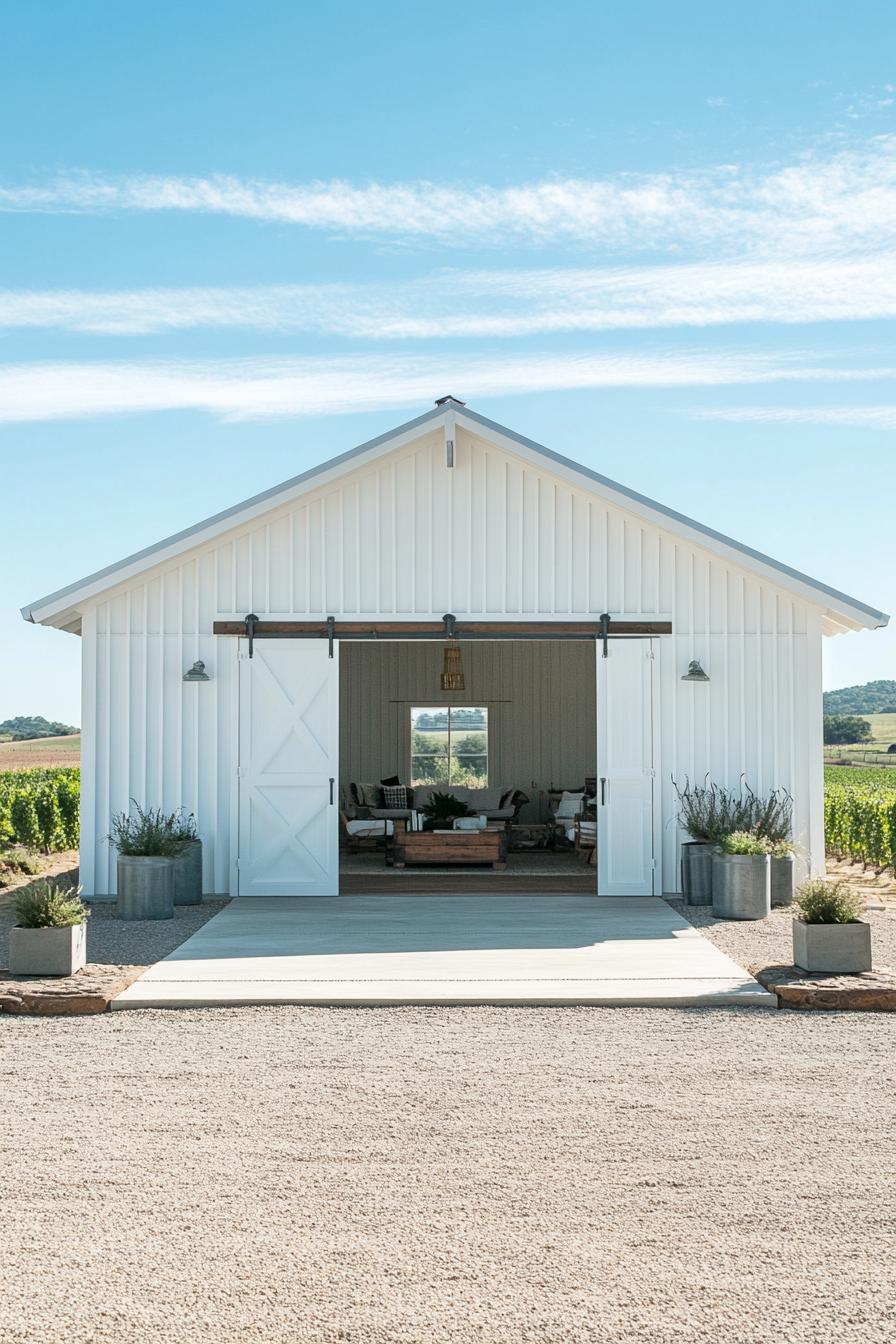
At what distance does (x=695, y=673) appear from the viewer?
12203 mm

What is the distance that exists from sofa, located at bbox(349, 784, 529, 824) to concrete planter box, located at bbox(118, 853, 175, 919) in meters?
7.08

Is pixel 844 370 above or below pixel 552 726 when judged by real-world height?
above

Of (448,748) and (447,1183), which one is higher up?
(448,748)

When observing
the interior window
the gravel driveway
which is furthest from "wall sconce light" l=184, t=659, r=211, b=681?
the interior window

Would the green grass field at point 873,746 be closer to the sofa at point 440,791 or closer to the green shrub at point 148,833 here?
the sofa at point 440,791

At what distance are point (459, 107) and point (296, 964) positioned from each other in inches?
342

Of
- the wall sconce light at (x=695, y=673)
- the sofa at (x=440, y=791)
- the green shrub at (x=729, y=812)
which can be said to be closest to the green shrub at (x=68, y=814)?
the sofa at (x=440, y=791)

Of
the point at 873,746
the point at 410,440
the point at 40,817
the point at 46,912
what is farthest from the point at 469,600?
the point at 873,746

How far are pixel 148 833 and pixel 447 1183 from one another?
6953 mm

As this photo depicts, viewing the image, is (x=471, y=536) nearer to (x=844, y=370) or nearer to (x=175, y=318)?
(x=175, y=318)

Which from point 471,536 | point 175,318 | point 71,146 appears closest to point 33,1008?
point 471,536

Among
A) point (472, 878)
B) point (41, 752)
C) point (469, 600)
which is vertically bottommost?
point (472, 878)

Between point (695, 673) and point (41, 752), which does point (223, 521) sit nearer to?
point (695, 673)

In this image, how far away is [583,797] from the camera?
18234mm
